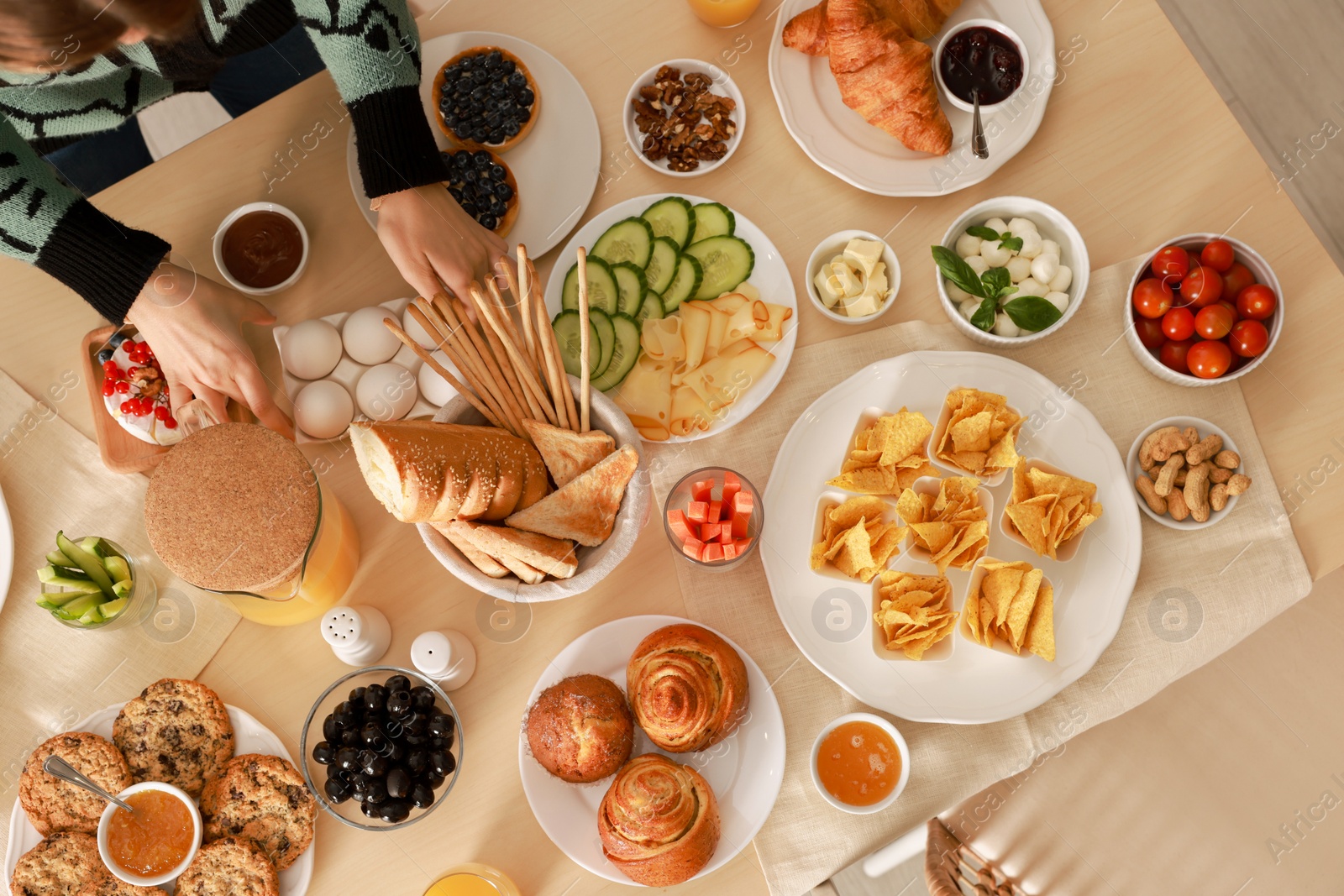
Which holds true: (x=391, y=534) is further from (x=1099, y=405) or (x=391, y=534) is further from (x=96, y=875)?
(x=1099, y=405)

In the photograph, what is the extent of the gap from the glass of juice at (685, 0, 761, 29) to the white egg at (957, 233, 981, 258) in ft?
1.90

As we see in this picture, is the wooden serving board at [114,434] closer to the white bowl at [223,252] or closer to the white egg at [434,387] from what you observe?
the white bowl at [223,252]

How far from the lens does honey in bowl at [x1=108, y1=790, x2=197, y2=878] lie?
4.00 feet

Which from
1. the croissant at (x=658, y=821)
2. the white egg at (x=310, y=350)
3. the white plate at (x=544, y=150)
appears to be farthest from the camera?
the white plate at (x=544, y=150)

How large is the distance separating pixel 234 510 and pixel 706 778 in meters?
0.79

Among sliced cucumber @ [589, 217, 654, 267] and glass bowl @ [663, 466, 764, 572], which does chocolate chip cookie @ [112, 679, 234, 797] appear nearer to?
glass bowl @ [663, 466, 764, 572]

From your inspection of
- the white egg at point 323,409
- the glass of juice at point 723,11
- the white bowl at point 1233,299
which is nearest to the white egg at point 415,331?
the white egg at point 323,409

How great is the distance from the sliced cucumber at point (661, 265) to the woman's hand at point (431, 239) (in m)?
0.26

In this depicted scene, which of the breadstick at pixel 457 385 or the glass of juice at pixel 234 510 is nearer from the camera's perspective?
the glass of juice at pixel 234 510

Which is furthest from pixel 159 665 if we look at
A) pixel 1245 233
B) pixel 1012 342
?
pixel 1245 233

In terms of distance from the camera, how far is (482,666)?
4.54ft

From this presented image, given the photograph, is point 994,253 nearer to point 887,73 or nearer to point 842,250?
point 842,250

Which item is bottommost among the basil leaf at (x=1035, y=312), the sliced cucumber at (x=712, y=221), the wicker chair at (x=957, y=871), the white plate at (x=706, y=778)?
the wicker chair at (x=957, y=871)

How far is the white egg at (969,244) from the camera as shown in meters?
1.43
